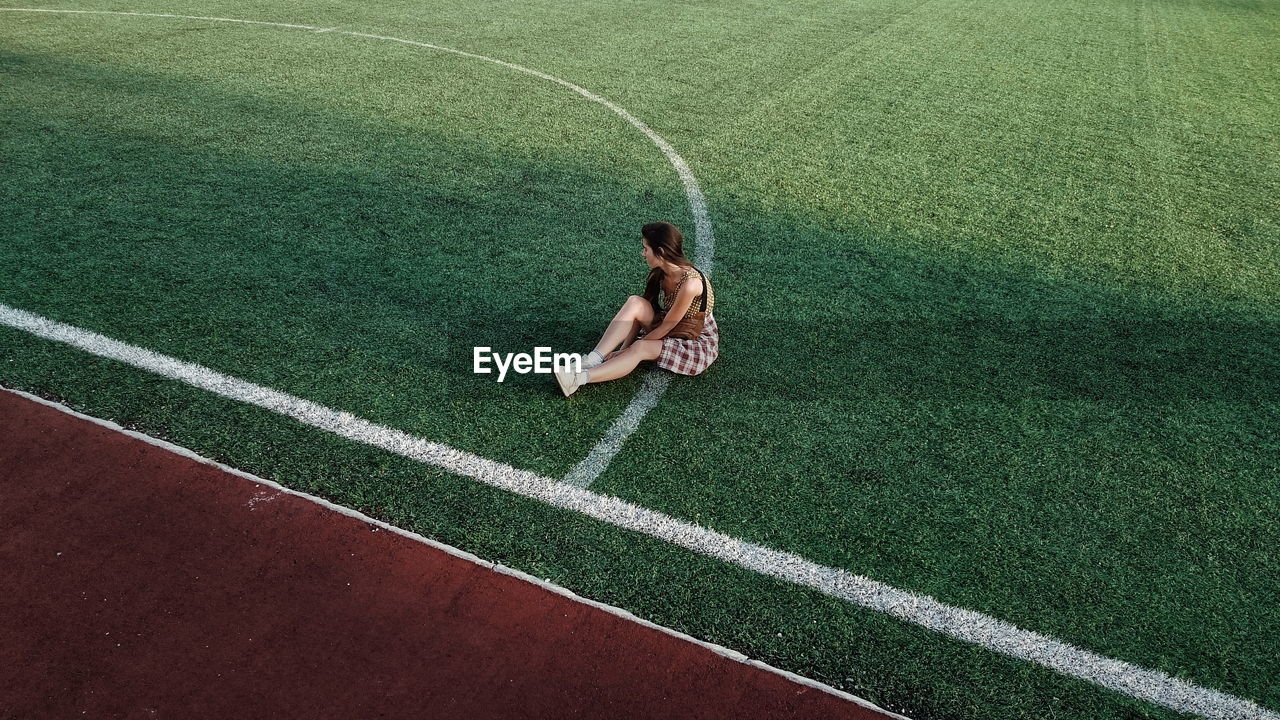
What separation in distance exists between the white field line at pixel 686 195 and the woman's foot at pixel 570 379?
0.77 feet

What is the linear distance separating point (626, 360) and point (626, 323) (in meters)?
0.19

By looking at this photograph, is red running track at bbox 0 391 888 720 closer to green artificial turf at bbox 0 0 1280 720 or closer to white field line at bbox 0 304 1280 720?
green artificial turf at bbox 0 0 1280 720

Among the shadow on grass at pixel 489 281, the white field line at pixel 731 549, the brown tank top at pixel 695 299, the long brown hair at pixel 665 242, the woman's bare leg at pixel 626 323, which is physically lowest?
the white field line at pixel 731 549

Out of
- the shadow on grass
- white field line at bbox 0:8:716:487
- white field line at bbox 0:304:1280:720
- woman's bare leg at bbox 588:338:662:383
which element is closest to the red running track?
white field line at bbox 0:304:1280:720

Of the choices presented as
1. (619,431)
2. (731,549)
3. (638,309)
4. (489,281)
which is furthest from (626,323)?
(731,549)

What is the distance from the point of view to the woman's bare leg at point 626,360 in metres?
4.23

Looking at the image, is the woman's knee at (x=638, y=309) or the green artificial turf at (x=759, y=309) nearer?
the green artificial turf at (x=759, y=309)

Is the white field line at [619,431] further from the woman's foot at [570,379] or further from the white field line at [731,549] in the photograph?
the woman's foot at [570,379]

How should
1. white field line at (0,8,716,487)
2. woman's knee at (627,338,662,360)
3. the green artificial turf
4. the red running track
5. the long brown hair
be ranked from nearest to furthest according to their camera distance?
the red running track → the green artificial turf → white field line at (0,8,716,487) → the long brown hair → woman's knee at (627,338,662,360)

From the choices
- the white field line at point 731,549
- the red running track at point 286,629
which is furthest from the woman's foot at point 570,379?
the red running track at point 286,629

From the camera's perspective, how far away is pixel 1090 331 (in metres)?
4.99

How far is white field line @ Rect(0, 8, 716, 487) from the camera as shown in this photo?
3867 mm

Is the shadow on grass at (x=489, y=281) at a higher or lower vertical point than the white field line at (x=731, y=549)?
higher

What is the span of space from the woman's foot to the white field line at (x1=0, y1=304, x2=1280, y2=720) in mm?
524
